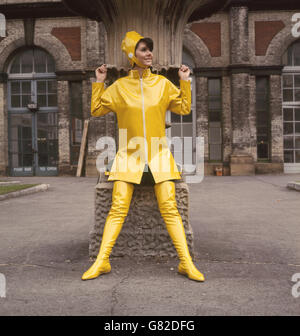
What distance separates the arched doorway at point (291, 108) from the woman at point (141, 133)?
1397 cm

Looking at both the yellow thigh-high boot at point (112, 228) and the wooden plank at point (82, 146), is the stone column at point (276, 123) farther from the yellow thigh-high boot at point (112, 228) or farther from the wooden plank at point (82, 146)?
the yellow thigh-high boot at point (112, 228)

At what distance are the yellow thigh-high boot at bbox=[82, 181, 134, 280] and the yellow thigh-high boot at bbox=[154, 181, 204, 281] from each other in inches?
10.8

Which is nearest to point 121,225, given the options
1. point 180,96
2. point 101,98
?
point 101,98

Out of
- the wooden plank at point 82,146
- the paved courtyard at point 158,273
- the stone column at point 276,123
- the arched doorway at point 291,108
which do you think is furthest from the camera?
the arched doorway at point 291,108

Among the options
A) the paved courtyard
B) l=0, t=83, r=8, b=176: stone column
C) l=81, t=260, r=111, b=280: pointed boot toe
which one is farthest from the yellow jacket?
l=0, t=83, r=8, b=176: stone column

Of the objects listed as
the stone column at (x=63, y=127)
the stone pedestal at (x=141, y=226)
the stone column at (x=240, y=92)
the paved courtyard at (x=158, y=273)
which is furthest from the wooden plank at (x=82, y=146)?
the stone pedestal at (x=141, y=226)

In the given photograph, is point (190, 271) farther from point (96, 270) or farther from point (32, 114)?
point (32, 114)

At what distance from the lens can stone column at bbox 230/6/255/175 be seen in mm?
14953

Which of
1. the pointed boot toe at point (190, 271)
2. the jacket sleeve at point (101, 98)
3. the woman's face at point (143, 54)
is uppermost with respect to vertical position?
the woman's face at point (143, 54)

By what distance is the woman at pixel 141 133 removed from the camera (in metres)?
2.89

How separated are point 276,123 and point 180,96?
13372 millimetres

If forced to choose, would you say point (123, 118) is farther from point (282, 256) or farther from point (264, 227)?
point (264, 227)

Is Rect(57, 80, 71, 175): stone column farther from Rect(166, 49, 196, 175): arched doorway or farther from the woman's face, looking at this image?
the woman's face
